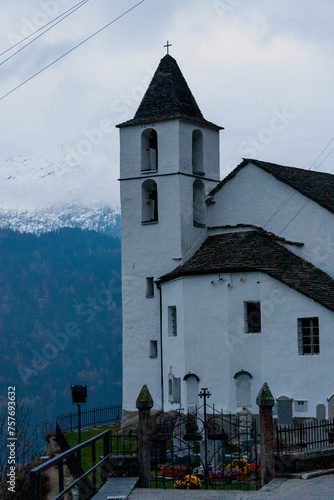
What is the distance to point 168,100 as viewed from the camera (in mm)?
41406

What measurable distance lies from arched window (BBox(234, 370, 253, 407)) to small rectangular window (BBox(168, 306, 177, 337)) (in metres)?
3.85

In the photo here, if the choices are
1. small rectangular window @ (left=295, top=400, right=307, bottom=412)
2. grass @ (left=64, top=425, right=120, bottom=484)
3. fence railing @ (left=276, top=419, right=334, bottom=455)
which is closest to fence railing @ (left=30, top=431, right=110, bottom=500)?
fence railing @ (left=276, top=419, right=334, bottom=455)

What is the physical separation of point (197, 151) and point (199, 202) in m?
2.36

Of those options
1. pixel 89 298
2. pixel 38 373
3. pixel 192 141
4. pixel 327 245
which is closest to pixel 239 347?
pixel 327 245

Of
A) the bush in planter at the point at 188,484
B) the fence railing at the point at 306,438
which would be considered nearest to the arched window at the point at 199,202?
the fence railing at the point at 306,438

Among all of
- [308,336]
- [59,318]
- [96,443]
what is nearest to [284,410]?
[308,336]

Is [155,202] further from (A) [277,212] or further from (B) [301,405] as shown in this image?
(B) [301,405]

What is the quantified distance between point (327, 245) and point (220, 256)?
4.47 metres

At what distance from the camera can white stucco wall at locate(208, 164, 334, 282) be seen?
38.4m

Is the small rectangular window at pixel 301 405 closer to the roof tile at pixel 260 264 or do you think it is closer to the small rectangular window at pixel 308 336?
the small rectangular window at pixel 308 336

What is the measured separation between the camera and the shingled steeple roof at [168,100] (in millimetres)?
40875

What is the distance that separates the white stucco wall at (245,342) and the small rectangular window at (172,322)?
433 mm

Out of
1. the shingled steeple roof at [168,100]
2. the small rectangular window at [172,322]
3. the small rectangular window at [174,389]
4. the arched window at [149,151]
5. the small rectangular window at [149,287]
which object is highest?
the shingled steeple roof at [168,100]

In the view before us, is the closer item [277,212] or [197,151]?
[277,212]
